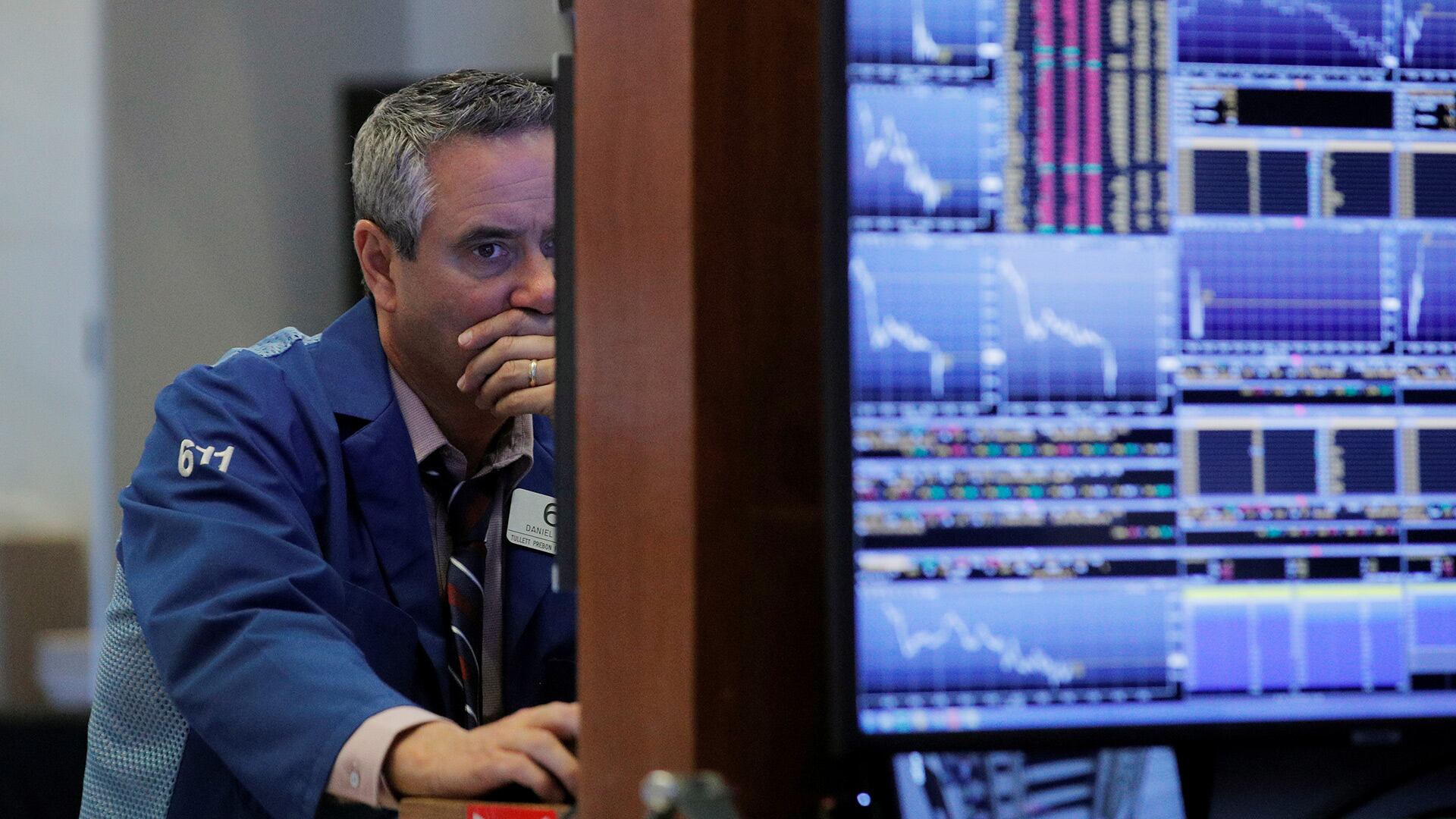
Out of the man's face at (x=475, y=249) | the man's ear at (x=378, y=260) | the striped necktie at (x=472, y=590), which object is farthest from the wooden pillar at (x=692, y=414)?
the man's ear at (x=378, y=260)

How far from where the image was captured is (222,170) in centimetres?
405

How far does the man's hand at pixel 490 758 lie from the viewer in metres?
0.94

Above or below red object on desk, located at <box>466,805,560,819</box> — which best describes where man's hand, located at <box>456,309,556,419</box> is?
above

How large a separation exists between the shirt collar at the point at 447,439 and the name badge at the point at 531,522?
0.26 ft

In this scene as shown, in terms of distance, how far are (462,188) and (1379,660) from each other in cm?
114

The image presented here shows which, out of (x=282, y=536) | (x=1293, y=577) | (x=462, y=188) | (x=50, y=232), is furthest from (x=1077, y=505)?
(x=50, y=232)

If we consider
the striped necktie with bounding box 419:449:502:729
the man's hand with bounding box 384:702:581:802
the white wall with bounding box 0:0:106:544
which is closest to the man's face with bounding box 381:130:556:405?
the striped necktie with bounding box 419:449:502:729

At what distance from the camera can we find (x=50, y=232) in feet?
14.0

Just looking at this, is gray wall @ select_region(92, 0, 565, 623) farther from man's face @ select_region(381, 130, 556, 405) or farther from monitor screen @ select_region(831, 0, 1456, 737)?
monitor screen @ select_region(831, 0, 1456, 737)

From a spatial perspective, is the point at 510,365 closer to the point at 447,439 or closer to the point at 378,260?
the point at 447,439

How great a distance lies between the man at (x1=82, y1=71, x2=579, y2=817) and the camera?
104 cm

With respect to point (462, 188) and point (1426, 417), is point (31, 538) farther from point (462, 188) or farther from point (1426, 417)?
point (1426, 417)

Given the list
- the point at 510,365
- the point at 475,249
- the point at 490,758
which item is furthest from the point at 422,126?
the point at 490,758

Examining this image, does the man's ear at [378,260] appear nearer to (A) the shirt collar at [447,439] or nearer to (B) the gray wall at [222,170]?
(A) the shirt collar at [447,439]
